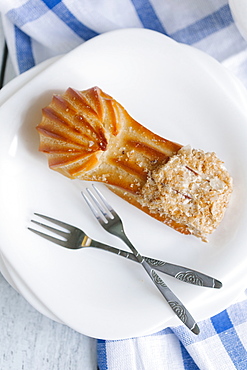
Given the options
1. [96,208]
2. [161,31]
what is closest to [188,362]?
[96,208]

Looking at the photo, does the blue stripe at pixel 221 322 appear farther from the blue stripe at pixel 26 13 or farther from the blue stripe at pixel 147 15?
the blue stripe at pixel 26 13

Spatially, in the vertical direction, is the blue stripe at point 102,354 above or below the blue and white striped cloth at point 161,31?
below

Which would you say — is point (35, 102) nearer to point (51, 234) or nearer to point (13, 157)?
point (13, 157)

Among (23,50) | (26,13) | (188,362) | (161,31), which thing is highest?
(161,31)

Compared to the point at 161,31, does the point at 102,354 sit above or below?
below

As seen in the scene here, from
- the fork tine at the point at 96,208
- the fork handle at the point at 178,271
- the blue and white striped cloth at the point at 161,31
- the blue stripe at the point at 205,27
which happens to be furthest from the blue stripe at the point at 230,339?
the blue stripe at the point at 205,27

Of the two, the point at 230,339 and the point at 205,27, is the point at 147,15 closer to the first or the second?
the point at 205,27

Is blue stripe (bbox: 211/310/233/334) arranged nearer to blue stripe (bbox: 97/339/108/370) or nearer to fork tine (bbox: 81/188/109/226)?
blue stripe (bbox: 97/339/108/370)

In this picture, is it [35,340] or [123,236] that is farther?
[35,340]
